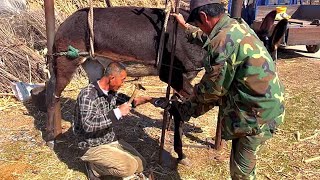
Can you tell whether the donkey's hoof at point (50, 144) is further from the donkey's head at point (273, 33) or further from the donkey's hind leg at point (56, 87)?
the donkey's head at point (273, 33)

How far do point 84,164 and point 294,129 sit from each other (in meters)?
2.88

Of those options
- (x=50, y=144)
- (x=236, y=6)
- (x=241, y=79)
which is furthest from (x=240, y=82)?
(x=50, y=144)

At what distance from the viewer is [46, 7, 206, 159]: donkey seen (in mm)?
4102

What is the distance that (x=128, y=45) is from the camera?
4.14 m

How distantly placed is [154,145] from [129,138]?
1.22ft

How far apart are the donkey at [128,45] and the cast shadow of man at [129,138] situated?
30.8 inches

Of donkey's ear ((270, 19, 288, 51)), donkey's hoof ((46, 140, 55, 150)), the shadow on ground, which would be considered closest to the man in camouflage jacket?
donkey's ear ((270, 19, 288, 51))

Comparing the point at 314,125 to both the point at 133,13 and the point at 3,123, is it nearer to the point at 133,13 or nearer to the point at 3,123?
the point at 133,13

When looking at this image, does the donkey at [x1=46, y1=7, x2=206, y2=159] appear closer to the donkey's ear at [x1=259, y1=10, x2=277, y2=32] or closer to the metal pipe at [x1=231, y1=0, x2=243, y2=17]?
the metal pipe at [x1=231, y1=0, x2=243, y2=17]

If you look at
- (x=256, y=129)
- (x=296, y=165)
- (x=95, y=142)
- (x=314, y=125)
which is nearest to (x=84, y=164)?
(x=95, y=142)

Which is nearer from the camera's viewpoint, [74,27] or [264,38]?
[264,38]

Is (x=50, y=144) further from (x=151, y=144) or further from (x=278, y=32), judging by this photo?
(x=278, y=32)

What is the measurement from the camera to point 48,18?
4160 mm

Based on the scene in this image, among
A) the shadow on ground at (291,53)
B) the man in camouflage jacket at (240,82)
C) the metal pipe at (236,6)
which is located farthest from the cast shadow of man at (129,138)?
the shadow on ground at (291,53)
